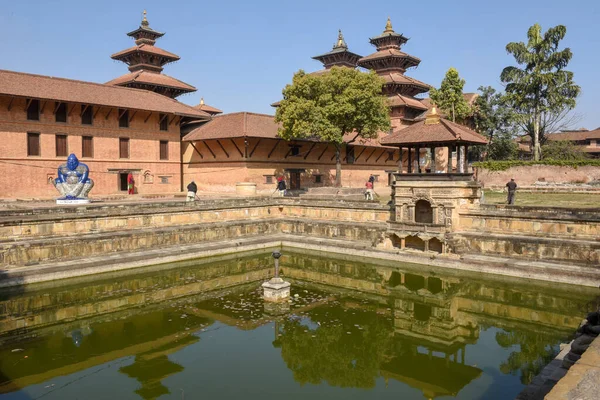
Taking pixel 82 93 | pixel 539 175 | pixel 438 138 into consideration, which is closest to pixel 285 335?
pixel 438 138

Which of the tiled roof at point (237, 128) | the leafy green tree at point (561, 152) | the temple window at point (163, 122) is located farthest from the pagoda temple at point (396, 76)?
the temple window at point (163, 122)

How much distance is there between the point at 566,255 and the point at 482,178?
91.3 feet

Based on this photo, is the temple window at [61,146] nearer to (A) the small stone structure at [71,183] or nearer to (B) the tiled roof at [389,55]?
(A) the small stone structure at [71,183]

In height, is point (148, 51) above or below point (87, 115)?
above

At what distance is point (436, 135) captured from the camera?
2092 cm

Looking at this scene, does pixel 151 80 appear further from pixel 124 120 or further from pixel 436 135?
pixel 436 135

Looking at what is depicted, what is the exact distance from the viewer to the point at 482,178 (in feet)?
143

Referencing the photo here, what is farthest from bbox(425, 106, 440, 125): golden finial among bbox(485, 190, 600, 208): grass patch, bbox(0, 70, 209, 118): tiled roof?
bbox(0, 70, 209, 118): tiled roof

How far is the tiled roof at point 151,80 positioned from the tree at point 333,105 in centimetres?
1554

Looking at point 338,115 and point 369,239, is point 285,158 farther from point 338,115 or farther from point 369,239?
point 369,239

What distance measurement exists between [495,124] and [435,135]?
32828 mm

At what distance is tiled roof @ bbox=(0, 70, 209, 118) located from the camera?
28.6m

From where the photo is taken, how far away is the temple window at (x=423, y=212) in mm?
21503

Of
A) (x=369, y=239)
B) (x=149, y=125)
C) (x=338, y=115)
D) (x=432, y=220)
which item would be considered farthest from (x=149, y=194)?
(x=432, y=220)
